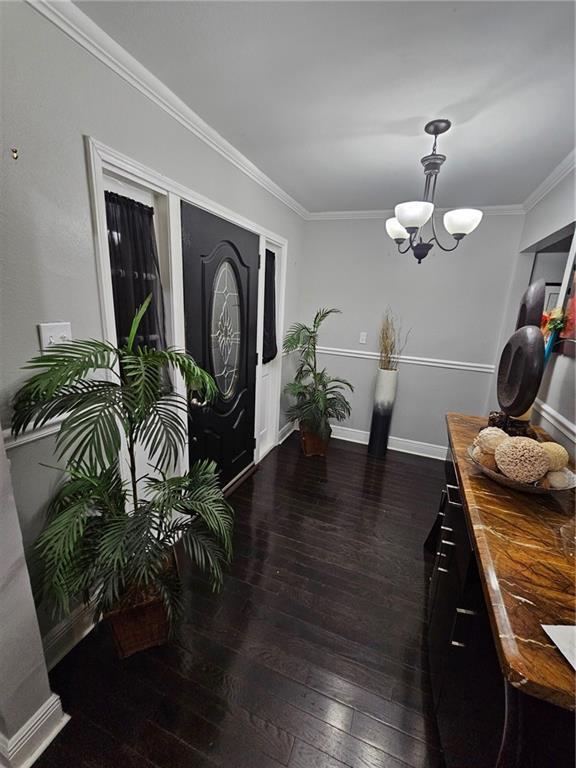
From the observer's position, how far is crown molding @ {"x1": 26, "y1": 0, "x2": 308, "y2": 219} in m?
1.06

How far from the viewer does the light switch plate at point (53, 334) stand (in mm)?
1175

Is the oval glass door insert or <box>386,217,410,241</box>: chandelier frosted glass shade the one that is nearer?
<box>386,217,410,241</box>: chandelier frosted glass shade

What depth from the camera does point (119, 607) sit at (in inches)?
51.1

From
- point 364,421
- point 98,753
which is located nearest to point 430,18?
point 98,753

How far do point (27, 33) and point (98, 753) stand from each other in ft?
7.90

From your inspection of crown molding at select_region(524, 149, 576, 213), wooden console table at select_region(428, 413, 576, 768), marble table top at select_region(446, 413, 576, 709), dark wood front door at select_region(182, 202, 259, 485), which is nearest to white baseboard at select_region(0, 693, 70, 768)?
dark wood front door at select_region(182, 202, 259, 485)

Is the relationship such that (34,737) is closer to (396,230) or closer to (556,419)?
(556,419)

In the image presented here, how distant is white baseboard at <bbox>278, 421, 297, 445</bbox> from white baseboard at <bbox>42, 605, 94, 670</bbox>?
2337mm

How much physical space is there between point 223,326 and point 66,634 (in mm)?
1833

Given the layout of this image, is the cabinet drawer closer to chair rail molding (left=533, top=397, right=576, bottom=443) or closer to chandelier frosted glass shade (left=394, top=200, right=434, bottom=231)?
chair rail molding (left=533, top=397, right=576, bottom=443)

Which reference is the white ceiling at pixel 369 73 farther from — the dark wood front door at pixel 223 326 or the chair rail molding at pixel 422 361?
the chair rail molding at pixel 422 361

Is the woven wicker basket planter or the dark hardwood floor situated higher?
the woven wicker basket planter

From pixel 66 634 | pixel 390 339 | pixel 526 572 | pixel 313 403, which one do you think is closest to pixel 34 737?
pixel 66 634

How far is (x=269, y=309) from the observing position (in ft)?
9.96
